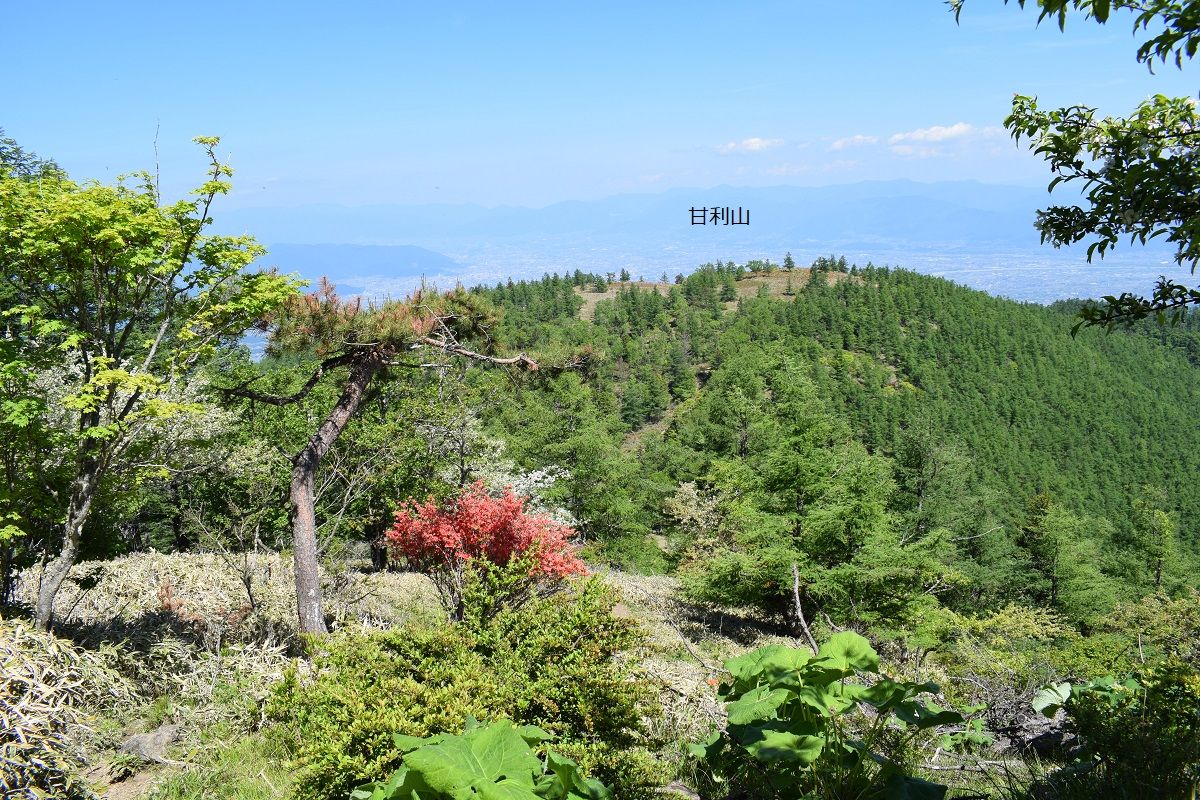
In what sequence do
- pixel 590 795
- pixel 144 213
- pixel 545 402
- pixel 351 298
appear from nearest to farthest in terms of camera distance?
pixel 590 795 < pixel 144 213 < pixel 351 298 < pixel 545 402

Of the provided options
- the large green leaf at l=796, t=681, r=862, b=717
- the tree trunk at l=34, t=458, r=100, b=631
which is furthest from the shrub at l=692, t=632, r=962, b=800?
the tree trunk at l=34, t=458, r=100, b=631

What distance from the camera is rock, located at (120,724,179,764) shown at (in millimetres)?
5543

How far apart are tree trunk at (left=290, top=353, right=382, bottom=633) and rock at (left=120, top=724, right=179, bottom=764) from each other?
2789mm

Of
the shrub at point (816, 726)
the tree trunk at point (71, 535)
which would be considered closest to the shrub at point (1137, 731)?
the shrub at point (816, 726)

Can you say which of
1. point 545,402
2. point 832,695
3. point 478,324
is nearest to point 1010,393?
→ point 545,402

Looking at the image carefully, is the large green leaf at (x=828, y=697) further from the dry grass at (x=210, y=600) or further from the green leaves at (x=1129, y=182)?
the dry grass at (x=210, y=600)

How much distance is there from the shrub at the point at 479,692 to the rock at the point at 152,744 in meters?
1.40

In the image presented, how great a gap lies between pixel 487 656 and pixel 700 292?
87.1 metres

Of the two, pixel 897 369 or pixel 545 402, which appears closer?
pixel 545 402

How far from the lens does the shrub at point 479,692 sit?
10.8ft

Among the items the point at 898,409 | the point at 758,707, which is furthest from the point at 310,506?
the point at 898,409

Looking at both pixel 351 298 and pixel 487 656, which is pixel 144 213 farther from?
pixel 487 656

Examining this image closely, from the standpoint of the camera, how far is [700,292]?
89.2 metres

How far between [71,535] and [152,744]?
269 centimetres
